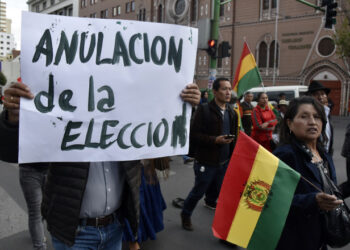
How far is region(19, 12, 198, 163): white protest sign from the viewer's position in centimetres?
156

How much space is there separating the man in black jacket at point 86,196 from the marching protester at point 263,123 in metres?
4.33

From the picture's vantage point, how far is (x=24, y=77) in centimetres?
154

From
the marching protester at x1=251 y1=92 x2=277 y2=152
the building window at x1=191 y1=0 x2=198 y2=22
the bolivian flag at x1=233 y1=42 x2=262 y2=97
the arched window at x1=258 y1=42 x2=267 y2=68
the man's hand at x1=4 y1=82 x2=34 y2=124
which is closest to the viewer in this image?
the man's hand at x1=4 y1=82 x2=34 y2=124

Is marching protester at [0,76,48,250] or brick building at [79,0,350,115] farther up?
brick building at [79,0,350,115]

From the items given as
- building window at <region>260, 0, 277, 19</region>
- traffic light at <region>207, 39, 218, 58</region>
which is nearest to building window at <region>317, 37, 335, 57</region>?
building window at <region>260, 0, 277, 19</region>

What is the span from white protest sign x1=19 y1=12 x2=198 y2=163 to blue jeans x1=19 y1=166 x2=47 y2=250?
1415mm

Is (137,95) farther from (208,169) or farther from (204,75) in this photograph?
(204,75)

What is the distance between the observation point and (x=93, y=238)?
5.91 ft

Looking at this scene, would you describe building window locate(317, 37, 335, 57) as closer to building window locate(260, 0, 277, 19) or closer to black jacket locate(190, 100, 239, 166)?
building window locate(260, 0, 277, 19)

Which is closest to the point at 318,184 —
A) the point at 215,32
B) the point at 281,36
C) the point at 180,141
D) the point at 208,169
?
the point at 180,141

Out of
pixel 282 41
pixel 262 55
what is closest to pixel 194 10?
Answer: pixel 262 55

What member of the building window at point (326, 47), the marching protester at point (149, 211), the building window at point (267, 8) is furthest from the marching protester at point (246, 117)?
the building window at point (267, 8)

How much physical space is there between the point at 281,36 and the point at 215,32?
772 inches

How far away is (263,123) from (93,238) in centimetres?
475
